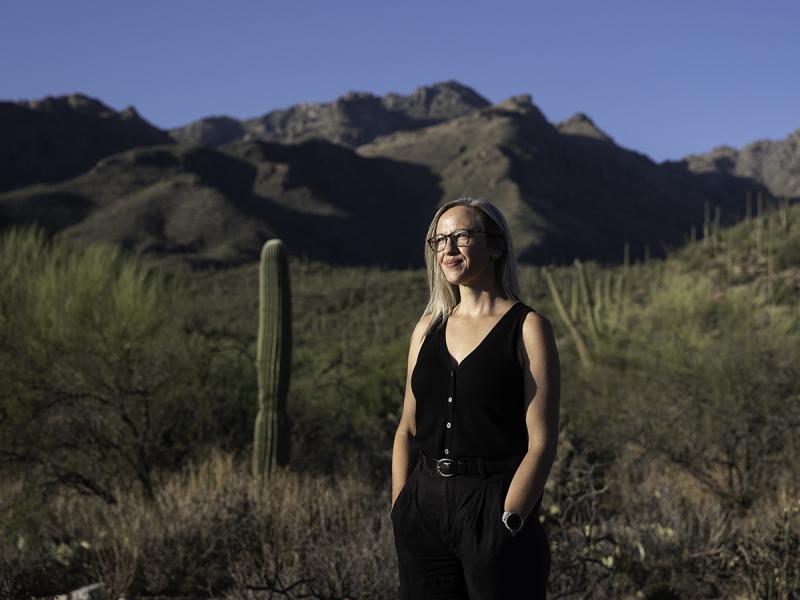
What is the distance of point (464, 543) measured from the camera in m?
2.62

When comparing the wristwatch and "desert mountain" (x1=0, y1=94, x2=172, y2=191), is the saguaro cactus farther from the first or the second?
"desert mountain" (x1=0, y1=94, x2=172, y2=191)

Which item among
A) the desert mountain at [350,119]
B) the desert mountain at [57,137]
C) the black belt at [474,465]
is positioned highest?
the desert mountain at [350,119]

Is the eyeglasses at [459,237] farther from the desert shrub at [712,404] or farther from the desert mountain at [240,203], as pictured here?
the desert mountain at [240,203]

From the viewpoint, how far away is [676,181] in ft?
378

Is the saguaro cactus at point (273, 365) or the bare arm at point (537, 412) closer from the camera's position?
the bare arm at point (537, 412)

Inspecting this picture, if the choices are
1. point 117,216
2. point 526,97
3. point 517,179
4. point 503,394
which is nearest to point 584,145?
point 526,97

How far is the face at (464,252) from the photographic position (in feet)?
9.39

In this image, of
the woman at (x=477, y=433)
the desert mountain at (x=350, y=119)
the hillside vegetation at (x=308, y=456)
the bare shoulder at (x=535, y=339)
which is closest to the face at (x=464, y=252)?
the woman at (x=477, y=433)

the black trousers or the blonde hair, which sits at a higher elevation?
the blonde hair

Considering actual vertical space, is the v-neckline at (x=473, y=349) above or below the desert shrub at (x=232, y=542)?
above

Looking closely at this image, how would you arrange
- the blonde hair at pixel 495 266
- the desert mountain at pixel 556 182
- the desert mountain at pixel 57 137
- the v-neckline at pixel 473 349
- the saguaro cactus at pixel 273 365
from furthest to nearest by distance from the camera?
1. the desert mountain at pixel 57 137
2. the desert mountain at pixel 556 182
3. the saguaro cactus at pixel 273 365
4. the blonde hair at pixel 495 266
5. the v-neckline at pixel 473 349

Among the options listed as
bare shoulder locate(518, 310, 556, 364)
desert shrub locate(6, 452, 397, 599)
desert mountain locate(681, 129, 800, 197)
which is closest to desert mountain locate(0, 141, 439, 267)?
desert shrub locate(6, 452, 397, 599)

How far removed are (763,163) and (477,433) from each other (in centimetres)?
14967

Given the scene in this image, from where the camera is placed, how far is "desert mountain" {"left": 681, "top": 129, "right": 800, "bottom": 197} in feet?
419
